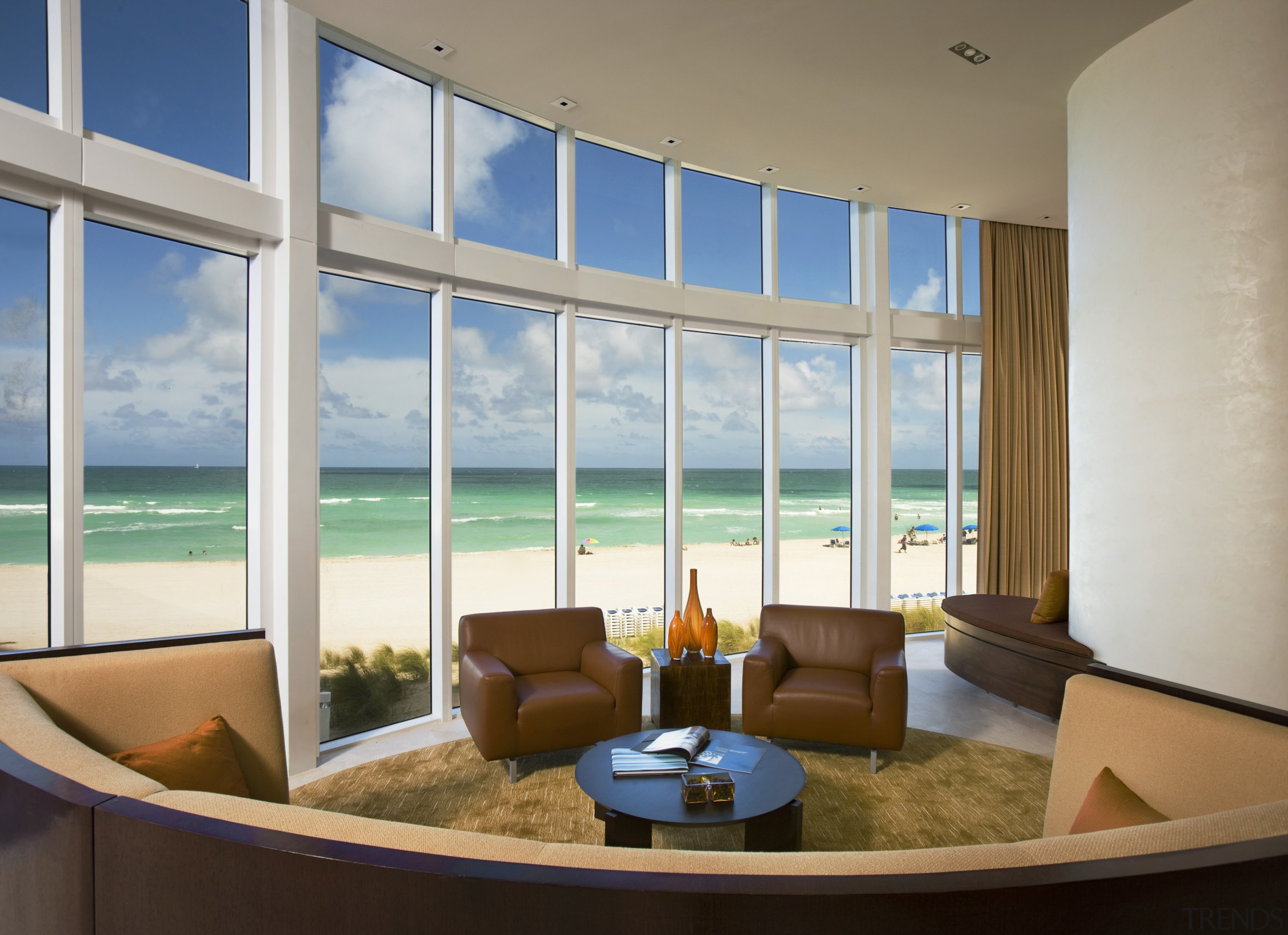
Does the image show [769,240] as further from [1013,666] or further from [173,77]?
[173,77]

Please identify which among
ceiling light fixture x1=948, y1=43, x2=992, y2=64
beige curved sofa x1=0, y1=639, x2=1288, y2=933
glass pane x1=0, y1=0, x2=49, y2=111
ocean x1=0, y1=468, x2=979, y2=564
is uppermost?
ceiling light fixture x1=948, y1=43, x2=992, y2=64

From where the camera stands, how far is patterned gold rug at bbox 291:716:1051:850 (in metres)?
3.00

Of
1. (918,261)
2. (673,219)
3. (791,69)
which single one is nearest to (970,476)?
(918,261)

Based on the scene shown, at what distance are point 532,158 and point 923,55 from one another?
256 centimetres

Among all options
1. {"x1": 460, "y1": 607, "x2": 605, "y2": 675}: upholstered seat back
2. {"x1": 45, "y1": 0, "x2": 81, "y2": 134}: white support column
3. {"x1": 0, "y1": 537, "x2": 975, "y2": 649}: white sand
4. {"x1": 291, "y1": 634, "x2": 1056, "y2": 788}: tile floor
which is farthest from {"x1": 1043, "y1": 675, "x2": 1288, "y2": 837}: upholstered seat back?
{"x1": 45, "y1": 0, "x2": 81, "y2": 134}: white support column

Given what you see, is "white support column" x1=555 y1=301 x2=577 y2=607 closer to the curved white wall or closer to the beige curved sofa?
the curved white wall

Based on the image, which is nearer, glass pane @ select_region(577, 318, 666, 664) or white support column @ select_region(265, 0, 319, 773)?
white support column @ select_region(265, 0, 319, 773)

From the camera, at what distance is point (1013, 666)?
4.50 m

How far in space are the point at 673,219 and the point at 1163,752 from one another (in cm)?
481

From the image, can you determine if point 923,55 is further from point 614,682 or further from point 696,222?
point 614,682

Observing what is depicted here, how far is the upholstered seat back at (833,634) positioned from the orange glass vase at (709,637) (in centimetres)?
49

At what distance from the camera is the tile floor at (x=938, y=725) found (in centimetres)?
394

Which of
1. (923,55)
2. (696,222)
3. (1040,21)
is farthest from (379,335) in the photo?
(1040,21)

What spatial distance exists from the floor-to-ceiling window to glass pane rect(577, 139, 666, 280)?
2591 millimetres
